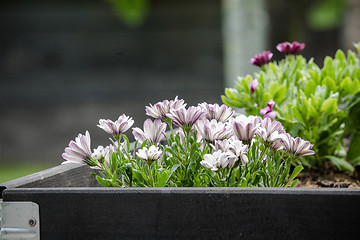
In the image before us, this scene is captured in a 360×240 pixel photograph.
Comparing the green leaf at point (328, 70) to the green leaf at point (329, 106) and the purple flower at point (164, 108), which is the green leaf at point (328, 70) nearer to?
the green leaf at point (329, 106)

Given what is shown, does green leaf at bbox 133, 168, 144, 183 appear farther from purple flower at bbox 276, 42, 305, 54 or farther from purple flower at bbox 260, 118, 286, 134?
purple flower at bbox 276, 42, 305, 54

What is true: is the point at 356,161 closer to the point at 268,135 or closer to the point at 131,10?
the point at 268,135

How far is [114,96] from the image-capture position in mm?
6961

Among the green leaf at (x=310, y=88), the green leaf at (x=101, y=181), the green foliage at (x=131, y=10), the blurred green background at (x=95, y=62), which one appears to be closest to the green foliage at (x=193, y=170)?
the green leaf at (x=101, y=181)

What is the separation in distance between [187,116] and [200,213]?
0.78ft

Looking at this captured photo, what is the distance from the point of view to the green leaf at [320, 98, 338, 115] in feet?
5.11

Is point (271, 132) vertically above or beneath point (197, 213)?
above

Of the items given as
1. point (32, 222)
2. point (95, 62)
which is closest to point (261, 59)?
point (32, 222)

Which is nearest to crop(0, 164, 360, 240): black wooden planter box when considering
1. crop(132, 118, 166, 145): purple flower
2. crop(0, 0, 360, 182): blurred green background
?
crop(132, 118, 166, 145): purple flower

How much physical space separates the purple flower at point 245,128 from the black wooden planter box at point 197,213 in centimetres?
16

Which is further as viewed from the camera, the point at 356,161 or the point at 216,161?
the point at 356,161

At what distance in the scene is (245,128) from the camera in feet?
3.76

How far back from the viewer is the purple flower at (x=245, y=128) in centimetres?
114

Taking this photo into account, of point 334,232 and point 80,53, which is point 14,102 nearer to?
point 80,53
